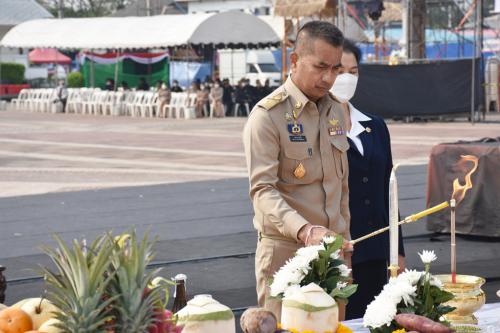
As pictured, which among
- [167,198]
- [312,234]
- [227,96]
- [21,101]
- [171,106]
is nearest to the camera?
Answer: [312,234]

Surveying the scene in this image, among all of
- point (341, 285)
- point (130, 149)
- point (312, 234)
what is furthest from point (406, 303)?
point (130, 149)

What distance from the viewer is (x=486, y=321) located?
4.24 m

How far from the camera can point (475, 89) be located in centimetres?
3077

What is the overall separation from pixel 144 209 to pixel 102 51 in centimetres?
3376

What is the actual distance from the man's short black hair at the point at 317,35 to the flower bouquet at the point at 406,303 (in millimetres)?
1070

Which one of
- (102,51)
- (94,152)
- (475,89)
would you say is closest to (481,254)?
(94,152)

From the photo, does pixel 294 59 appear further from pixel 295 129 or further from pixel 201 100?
pixel 201 100

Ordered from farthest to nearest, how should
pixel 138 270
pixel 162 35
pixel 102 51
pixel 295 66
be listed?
pixel 102 51 → pixel 162 35 → pixel 295 66 → pixel 138 270

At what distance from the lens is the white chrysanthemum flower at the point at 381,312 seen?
11.4 feet

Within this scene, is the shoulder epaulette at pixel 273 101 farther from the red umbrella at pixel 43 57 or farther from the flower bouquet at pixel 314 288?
the red umbrella at pixel 43 57

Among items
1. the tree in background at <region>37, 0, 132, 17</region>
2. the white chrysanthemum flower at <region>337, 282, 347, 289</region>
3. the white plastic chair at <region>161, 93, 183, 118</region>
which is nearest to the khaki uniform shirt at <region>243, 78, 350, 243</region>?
the white chrysanthemum flower at <region>337, 282, 347, 289</region>

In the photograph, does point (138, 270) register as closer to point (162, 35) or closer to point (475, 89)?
point (475, 89)

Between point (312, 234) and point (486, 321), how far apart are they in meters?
0.78

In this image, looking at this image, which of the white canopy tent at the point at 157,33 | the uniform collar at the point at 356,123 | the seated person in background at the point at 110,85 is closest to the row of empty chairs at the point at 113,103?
the seated person in background at the point at 110,85
